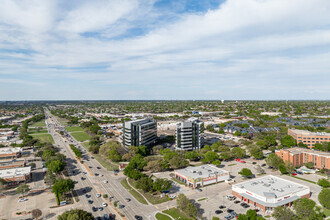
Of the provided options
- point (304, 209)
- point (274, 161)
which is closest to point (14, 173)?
point (304, 209)

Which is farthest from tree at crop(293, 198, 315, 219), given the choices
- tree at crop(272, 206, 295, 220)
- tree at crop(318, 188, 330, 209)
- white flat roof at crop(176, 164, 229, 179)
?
white flat roof at crop(176, 164, 229, 179)

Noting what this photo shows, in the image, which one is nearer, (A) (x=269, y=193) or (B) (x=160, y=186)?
(A) (x=269, y=193)

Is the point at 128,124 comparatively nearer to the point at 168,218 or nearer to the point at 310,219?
the point at 168,218

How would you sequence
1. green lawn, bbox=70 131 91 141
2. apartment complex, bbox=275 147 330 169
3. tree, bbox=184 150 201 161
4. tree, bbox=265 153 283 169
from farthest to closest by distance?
green lawn, bbox=70 131 91 141 → tree, bbox=184 150 201 161 → tree, bbox=265 153 283 169 → apartment complex, bbox=275 147 330 169

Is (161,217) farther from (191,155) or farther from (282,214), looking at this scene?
(191,155)

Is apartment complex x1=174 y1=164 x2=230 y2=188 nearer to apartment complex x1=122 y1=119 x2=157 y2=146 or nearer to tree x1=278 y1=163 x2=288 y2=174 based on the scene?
tree x1=278 y1=163 x2=288 y2=174

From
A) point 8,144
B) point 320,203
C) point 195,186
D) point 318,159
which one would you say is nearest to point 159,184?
point 195,186

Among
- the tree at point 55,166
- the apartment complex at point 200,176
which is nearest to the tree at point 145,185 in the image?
the apartment complex at point 200,176
